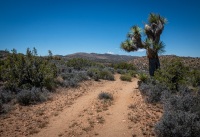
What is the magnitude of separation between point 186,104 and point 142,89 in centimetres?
496

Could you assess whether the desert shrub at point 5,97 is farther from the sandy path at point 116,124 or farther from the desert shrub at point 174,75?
the desert shrub at point 174,75

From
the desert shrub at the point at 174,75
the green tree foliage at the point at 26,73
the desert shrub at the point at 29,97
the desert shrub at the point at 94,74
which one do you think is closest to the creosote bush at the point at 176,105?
the desert shrub at the point at 174,75

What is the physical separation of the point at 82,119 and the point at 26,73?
6.47 meters

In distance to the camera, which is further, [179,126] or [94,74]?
[94,74]

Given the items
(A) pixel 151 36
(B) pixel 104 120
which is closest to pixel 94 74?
(A) pixel 151 36

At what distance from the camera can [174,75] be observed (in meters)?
10.5

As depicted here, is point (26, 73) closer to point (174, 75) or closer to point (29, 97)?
point (29, 97)

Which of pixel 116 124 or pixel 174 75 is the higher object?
pixel 174 75

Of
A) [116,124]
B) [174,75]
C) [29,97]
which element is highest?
[174,75]

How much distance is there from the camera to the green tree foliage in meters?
11.6

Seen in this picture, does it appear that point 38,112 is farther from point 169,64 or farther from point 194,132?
point 169,64

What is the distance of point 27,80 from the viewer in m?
12.1

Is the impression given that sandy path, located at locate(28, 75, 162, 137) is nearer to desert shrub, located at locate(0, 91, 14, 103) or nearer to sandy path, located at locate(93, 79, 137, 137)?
sandy path, located at locate(93, 79, 137, 137)

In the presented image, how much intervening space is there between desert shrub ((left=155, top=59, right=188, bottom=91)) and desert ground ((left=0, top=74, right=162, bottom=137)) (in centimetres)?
207
